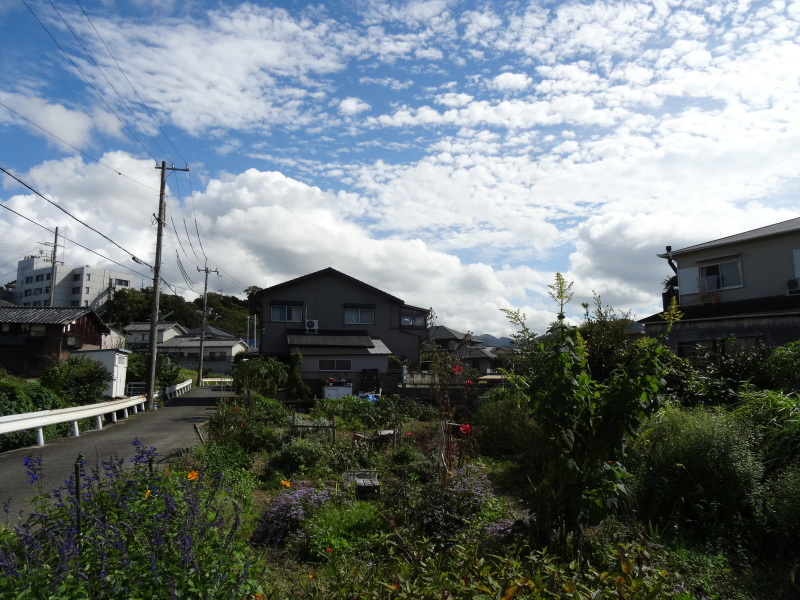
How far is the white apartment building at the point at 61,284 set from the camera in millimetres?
79188

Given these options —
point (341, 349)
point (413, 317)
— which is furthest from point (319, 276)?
point (413, 317)

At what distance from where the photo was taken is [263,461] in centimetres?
992

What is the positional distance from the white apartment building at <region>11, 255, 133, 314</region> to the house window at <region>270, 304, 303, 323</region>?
189ft

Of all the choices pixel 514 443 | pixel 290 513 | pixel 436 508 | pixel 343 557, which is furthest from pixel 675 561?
pixel 514 443

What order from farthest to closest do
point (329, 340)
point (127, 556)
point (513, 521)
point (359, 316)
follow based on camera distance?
point (359, 316) → point (329, 340) → point (513, 521) → point (127, 556)

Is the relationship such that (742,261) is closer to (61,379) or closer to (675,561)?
(675,561)

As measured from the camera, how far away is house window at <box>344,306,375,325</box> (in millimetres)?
32781

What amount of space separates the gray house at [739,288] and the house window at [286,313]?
1889 cm

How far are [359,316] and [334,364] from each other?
5957 millimetres

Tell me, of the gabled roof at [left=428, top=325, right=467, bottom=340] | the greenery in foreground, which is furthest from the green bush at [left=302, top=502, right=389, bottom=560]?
the gabled roof at [left=428, top=325, right=467, bottom=340]

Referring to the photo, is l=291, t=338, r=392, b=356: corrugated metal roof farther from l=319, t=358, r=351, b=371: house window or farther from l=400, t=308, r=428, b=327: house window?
l=400, t=308, r=428, b=327: house window

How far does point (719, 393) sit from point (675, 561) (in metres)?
5.90

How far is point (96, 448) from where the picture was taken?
10711 millimetres

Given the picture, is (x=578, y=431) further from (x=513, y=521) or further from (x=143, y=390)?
(x=143, y=390)
